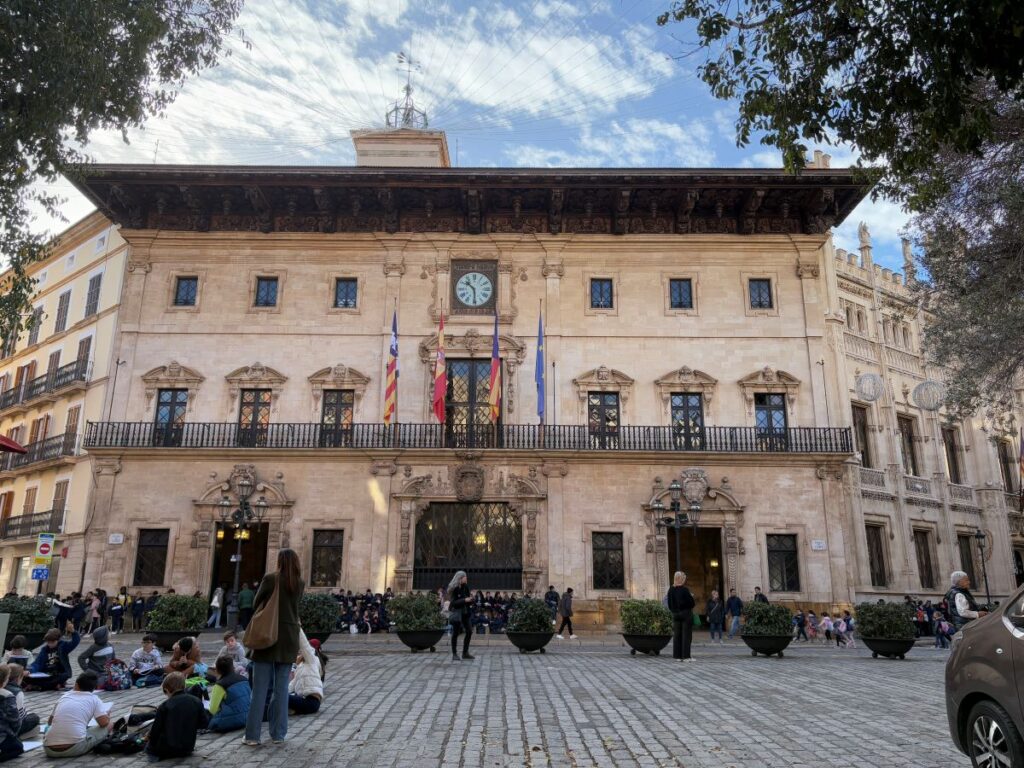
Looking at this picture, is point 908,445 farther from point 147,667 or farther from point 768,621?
point 147,667

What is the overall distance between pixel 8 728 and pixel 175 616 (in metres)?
9.23

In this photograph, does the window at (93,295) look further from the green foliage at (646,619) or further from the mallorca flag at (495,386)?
the green foliage at (646,619)

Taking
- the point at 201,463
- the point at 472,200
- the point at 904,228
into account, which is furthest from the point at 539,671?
the point at 472,200

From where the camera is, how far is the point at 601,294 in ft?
90.8

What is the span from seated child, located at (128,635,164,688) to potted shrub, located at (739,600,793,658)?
11.4 metres

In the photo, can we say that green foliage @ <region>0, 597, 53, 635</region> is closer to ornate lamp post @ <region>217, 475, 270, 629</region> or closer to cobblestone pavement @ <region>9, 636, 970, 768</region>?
ornate lamp post @ <region>217, 475, 270, 629</region>

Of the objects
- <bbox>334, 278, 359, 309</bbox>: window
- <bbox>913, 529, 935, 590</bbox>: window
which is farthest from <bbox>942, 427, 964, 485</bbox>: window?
<bbox>334, 278, 359, 309</bbox>: window

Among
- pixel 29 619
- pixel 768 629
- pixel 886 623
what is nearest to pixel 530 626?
pixel 768 629

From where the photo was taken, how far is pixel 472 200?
2730 centimetres

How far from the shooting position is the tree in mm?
11962

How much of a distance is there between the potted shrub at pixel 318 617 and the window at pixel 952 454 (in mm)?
27226

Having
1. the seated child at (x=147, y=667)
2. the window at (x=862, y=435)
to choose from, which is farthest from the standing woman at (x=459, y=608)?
the window at (x=862, y=435)

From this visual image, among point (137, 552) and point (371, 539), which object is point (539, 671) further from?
point (137, 552)

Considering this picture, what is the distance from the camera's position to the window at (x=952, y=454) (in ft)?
107
